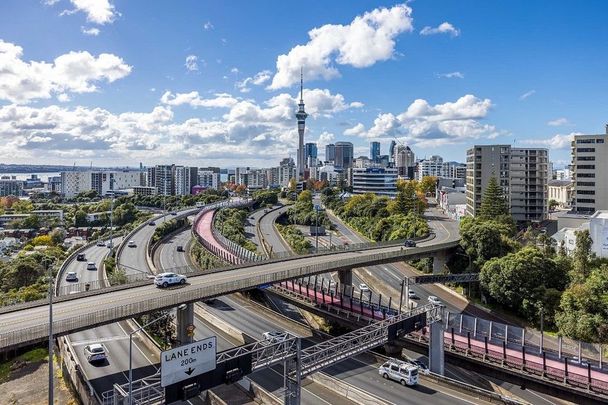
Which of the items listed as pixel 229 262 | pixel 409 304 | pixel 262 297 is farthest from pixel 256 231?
pixel 409 304

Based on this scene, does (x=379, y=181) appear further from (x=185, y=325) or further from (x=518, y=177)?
(x=185, y=325)

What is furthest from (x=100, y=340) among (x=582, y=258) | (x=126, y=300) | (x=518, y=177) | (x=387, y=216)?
(x=518, y=177)

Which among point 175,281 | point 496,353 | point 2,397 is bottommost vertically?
point 2,397

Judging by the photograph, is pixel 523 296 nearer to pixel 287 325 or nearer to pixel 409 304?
pixel 409 304

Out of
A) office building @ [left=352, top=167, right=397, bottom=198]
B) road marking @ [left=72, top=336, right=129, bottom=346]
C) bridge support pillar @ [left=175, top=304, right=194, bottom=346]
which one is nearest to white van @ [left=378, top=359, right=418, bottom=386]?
bridge support pillar @ [left=175, top=304, right=194, bottom=346]

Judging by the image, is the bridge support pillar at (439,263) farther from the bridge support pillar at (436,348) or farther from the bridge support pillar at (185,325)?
the bridge support pillar at (185,325)

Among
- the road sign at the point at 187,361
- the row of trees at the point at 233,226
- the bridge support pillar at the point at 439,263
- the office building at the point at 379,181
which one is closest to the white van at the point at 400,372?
the road sign at the point at 187,361
